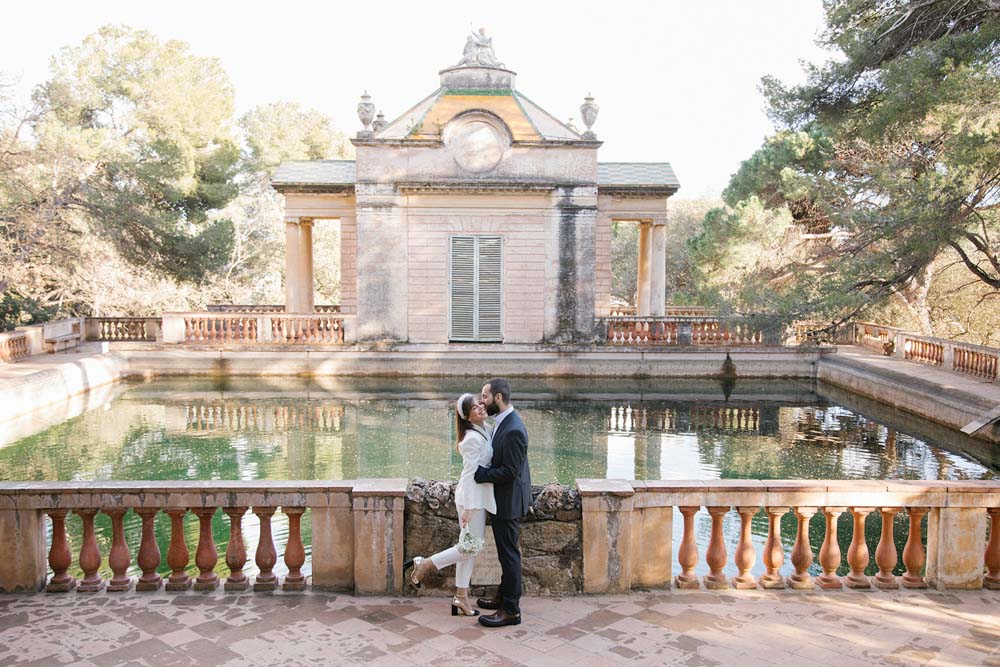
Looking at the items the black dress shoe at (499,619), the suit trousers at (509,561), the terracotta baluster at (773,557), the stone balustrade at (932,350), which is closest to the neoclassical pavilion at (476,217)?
the stone balustrade at (932,350)

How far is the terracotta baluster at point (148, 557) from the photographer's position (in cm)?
505

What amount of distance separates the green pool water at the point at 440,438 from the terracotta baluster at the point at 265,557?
247 centimetres

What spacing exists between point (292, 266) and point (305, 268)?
0.59 metres

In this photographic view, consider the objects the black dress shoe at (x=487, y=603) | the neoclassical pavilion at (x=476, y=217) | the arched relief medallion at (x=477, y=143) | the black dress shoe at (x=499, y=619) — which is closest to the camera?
the black dress shoe at (x=499, y=619)

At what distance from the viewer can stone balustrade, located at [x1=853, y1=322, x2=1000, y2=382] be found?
51.4 feet

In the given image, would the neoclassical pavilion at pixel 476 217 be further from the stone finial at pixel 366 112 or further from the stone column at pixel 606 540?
the stone column at pixel 606 540

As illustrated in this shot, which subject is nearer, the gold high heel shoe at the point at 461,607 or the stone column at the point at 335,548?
the gold high heel shoe at the point at 461,607

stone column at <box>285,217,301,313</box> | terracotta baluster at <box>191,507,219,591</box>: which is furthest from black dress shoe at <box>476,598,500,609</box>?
stone column at <box>285,217,301,313</box>

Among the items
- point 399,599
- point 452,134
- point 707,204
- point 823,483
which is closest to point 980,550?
point 823,483

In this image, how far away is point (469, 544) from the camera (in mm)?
4742

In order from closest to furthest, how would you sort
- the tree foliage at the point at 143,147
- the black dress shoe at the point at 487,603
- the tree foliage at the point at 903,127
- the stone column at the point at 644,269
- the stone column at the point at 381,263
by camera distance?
1. the black dress shoe at the point at 487,603
2. the tree foliage at the point at 903,127
3. the stone column at the point at 381,263
4. the tree foliage at the point at 143,147
5. the stone column at the point at 644,269

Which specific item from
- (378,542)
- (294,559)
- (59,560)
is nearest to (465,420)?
(378,542)

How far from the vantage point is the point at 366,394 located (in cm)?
1770

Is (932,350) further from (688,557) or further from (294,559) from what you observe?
(294,559)
